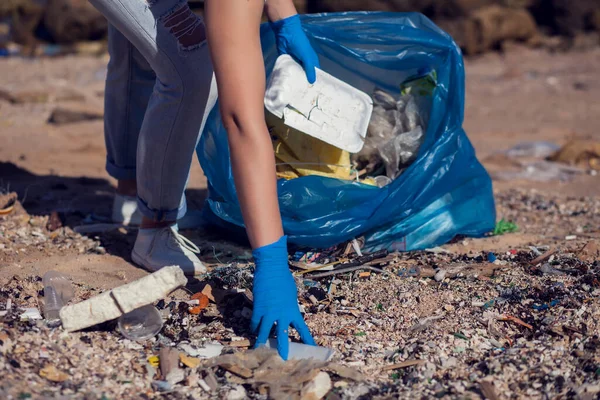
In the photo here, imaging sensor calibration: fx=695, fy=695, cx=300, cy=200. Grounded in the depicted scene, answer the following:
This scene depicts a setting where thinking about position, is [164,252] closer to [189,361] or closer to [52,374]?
[189,361]

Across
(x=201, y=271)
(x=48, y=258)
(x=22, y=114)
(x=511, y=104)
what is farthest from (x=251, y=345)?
(x=511, y=104)

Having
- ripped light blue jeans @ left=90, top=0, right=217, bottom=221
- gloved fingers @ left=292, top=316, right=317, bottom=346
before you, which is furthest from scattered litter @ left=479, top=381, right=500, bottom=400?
ripped light blue jeans @ left=90, top=0, right=217, bottom=221

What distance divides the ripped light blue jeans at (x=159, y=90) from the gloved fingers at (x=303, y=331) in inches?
31.3

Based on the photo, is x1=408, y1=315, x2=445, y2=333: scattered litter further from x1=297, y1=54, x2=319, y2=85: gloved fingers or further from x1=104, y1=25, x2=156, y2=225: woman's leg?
x1=104, y1=25, x2=156, y2=225: woman's leg

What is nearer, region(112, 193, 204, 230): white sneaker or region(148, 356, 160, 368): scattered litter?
region(148, 356, 160, 368): scattered litter

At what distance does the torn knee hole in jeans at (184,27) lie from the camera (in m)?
2.10

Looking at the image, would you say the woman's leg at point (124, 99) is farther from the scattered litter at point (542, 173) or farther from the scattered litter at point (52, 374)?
the scattered litter at point (542, 173)

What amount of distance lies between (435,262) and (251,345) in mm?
864

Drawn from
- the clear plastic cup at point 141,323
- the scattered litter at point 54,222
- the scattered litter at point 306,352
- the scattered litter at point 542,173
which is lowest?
the scattered litter at point 542,173

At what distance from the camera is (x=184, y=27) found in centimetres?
211

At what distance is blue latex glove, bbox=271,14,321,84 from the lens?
8.04 ft

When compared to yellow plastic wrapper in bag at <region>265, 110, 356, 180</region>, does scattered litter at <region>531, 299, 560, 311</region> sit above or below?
below

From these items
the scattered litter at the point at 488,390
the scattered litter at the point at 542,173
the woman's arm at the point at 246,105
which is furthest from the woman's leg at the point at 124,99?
the scattered litter at the point at 542,173

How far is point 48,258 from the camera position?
2496 mm
